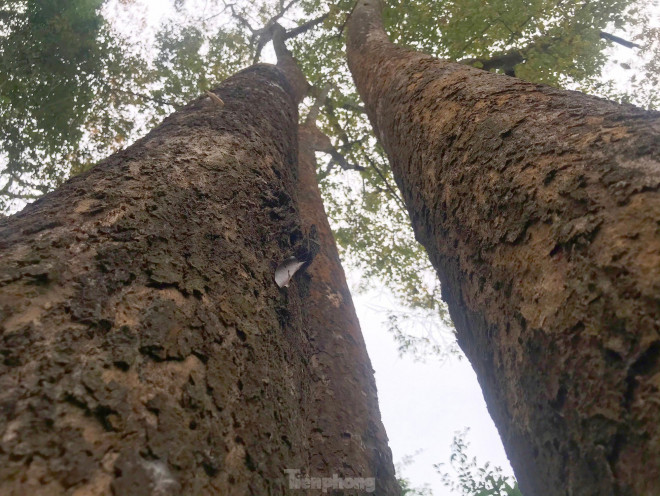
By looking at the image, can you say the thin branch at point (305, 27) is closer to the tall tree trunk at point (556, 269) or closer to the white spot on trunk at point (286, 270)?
the tall tree trunk at point (556, 269)

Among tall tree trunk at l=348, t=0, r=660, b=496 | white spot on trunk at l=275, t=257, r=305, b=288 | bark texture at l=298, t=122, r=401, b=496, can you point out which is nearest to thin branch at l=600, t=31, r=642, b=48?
bark texture at l=298, t=122, r=401, b=496

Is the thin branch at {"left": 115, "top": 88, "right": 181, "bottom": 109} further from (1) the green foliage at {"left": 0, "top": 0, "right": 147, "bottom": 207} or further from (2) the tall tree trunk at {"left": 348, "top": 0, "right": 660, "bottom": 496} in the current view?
(2) the tall tree trunk at {"left": 348, "top": 0, "right": 660, "bottom": 496}

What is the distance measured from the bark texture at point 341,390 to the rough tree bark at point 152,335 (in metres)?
0.80

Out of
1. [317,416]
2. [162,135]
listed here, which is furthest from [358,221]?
[162,135]

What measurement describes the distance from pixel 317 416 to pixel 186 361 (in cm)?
178

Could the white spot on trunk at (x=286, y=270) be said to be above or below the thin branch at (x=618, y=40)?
below

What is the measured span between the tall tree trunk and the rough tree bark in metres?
0.61

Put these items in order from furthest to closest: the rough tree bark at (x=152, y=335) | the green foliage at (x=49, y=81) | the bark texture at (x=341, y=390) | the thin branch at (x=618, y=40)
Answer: the thin branch at (x=618, y=40)
the green foliage at (x=49, y=81)
the bark texture at (x=341, y=390)
the rough tree bark at (x=152, y=335)

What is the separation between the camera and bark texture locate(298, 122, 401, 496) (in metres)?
2.41

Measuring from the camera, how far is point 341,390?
283cm

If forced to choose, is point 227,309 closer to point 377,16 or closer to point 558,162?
point 558,162

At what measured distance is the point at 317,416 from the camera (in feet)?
8.40

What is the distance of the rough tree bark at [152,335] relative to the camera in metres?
0.71

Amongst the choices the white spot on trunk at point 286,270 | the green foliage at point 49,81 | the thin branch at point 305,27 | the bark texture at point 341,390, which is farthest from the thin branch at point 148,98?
the white spot on trunk at point 286,270
